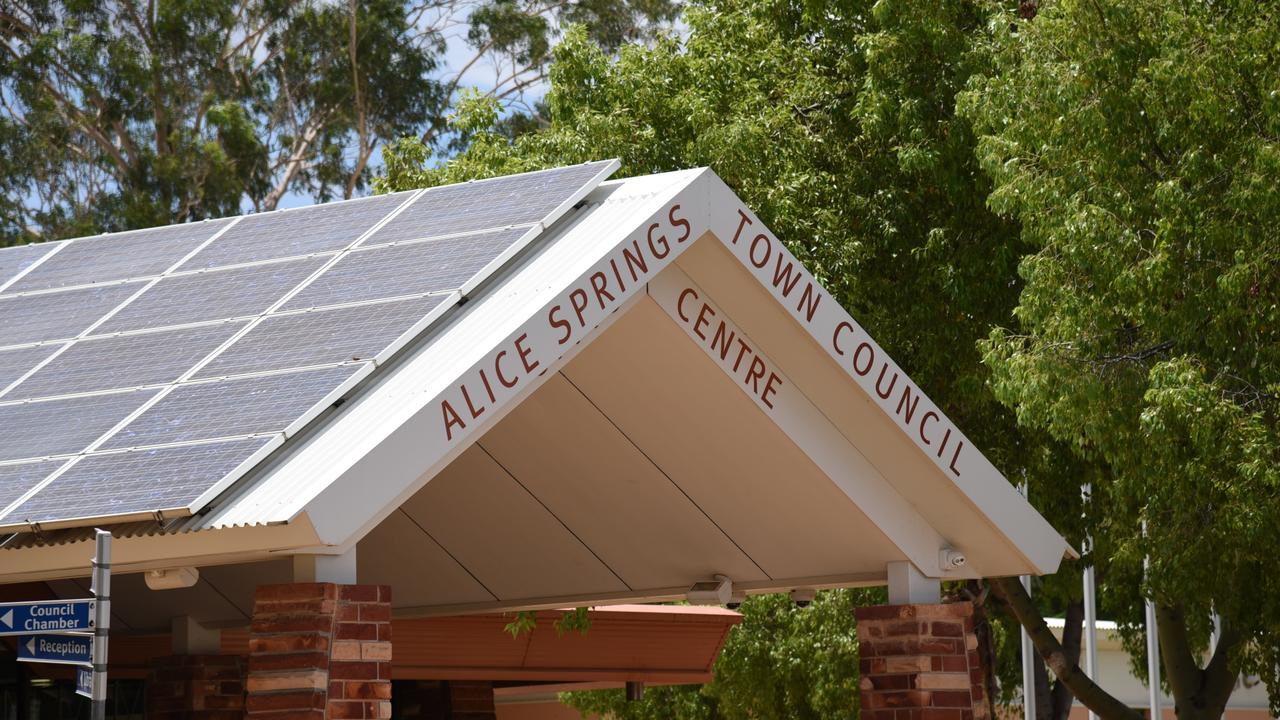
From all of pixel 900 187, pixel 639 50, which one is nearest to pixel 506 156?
pixel 639 50

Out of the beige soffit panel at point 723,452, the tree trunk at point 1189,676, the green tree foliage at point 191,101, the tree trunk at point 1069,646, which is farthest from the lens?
the green tree foliage at point 191,101

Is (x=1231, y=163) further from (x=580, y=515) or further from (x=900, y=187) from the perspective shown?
(x=580, y=515)

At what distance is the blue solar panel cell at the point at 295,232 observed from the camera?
9219mm

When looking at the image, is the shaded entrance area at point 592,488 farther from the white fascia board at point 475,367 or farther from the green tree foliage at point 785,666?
the green tree foliage at point 785,666

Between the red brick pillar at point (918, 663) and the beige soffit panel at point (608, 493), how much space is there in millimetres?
1061

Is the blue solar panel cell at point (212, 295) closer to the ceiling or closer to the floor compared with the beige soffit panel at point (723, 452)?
closer to the ceiling

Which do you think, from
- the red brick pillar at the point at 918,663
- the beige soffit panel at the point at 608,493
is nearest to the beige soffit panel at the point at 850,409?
the red brick pillar at the point at 918,663

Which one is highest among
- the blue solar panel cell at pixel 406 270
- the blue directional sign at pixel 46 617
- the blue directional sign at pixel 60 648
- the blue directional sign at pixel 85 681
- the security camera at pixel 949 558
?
the blue solar panel cell at pixel 406 270

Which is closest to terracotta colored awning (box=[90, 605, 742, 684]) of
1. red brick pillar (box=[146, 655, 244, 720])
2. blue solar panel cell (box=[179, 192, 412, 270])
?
red brick pillar (box=[146, 655, 244, 720])

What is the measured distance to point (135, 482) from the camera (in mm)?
6734

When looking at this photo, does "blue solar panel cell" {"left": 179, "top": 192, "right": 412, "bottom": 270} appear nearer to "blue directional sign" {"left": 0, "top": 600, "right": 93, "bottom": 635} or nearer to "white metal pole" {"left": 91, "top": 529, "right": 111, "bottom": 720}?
"blue directional sign" {"left": 0, "top": 600, "right": 93, "bottom": 635}

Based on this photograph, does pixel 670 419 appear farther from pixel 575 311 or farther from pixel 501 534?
pixel 501 534

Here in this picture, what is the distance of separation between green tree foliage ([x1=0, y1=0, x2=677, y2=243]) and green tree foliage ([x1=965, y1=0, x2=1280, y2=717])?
2448cm

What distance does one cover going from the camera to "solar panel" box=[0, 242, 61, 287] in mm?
10508
